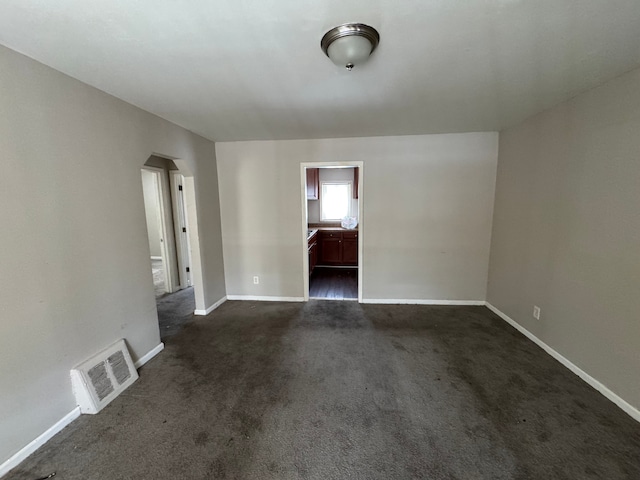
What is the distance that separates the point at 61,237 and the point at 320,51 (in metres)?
2.03

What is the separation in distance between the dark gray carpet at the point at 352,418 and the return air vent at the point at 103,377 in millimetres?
83

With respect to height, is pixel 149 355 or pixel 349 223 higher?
pixel 349 223

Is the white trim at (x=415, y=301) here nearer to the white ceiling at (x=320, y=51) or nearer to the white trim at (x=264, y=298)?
the white trim at (x=264, y=298)

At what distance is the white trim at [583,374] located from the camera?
1771 mm

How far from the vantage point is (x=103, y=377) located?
1.93m

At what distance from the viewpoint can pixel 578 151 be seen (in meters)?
2.19

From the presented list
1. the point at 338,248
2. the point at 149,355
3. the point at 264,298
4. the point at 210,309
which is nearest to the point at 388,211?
the point at 264,298

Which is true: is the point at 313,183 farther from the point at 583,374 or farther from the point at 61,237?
the point at 583,374

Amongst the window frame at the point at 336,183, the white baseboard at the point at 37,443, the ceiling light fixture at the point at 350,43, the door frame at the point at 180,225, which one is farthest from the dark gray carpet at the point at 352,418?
the window frame at the point at 336,183

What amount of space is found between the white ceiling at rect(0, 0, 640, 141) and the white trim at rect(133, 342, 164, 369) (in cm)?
225

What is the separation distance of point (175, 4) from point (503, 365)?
3303 millimetres

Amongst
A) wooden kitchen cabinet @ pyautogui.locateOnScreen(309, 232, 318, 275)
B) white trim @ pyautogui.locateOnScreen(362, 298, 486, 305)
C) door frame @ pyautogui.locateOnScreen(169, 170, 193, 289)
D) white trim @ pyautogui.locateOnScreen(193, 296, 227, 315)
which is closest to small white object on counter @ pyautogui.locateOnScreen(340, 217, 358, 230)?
wooden kitchen cabinet @ pyautogui.locateOnScreen(309, 232, 318, 275)

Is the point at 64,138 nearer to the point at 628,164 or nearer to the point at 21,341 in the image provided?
the point at 21,341

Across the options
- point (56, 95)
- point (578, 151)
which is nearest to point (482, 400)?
point (578, 151)
